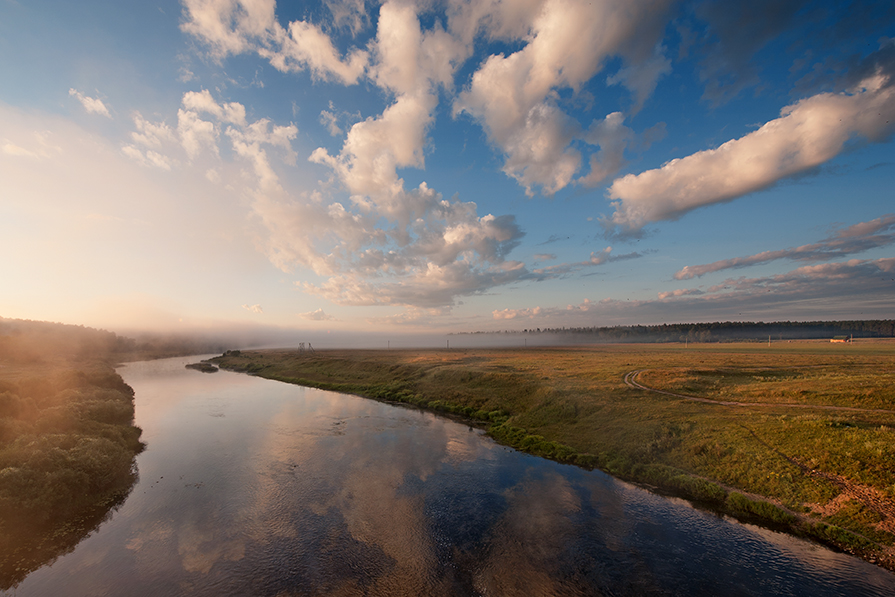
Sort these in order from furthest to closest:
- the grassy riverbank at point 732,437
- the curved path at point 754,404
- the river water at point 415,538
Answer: the curved path at point 754,404 < the grassy riverbank at point 732,437 < the river water at point 415,538

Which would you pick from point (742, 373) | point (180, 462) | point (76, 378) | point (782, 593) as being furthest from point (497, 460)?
point (76, 378)

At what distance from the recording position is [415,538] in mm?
17656

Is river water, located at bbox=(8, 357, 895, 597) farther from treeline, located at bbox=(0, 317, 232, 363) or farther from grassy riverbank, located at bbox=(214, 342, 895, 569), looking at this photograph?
treeline, located at bbox=(0, 317, 232, 363)

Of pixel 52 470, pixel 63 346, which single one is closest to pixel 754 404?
pixel 52 470

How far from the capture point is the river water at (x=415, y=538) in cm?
1432

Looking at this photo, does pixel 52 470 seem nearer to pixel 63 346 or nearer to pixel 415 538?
pixel 415 538

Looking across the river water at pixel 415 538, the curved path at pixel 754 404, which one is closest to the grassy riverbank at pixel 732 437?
the curved path at pixel 754 404

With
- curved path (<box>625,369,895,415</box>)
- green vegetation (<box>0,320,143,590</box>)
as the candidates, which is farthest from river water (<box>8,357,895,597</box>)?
curved path (<box>625,369,895,415</box>)

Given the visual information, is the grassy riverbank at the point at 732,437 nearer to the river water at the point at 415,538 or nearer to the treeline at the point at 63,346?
the river water at the point at 415,538

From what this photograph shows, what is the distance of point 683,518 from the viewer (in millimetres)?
19375

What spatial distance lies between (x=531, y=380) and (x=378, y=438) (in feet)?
85.9

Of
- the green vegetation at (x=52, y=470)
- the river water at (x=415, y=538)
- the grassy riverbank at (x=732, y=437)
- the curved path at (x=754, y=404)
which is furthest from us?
the curved path at (x=754, y=404)

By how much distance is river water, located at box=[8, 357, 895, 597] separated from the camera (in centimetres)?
1432

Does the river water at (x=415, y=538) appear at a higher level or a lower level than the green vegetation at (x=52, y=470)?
lower
